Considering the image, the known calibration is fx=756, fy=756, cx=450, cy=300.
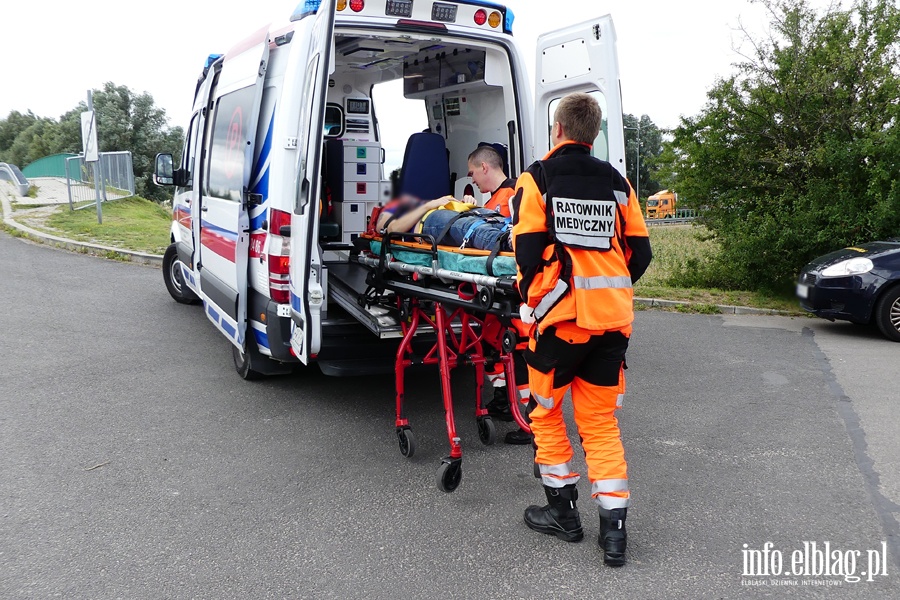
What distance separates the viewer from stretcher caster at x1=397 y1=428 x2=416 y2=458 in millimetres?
4320

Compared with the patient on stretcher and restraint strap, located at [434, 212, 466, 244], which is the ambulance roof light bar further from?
restraint strap, located at [434, 212, 466, 244]

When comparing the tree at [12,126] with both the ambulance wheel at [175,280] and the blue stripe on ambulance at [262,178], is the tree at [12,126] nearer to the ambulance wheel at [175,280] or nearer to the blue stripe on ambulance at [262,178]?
the ambulance wheel at [175,280]

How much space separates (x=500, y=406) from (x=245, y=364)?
206 centimetres

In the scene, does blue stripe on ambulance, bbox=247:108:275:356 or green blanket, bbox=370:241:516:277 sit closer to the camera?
green blanket, bbox=370:241:516:277

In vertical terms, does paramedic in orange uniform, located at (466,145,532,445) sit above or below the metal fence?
below

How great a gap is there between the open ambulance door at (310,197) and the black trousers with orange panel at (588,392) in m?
1.60

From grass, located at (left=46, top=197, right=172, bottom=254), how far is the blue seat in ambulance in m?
7.91

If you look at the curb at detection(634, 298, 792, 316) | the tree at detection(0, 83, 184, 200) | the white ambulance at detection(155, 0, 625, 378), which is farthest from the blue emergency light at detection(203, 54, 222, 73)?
the tree at detection(0, 83, 184, 200)

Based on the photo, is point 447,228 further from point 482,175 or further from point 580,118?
point 580,118

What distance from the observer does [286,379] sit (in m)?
6.04

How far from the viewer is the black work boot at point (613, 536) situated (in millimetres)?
3197

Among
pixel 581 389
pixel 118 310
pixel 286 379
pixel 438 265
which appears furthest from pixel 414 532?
pixel 118 310

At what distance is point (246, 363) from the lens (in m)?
5.82

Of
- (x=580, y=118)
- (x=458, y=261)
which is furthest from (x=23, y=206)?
(x=580, y=118)
